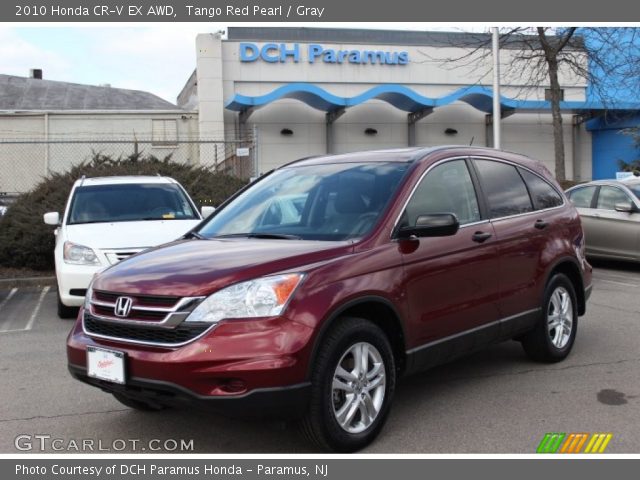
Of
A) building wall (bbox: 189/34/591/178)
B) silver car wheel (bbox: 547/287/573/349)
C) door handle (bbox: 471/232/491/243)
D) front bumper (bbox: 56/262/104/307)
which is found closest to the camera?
door handle (bbox: 471/232/491/243)

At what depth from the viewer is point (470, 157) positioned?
5.23 meters

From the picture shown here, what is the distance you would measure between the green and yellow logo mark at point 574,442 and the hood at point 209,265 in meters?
1.64

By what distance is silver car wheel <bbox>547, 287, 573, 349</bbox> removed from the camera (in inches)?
225

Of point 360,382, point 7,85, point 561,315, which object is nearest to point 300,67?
point 7,85

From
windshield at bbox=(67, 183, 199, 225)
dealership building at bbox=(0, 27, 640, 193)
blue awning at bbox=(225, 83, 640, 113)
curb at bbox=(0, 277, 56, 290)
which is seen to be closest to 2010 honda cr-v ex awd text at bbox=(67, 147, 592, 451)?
windshield at bbox=(67, 183, 199, 225)

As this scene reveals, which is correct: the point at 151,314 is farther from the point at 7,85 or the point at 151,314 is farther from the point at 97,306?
the point at 7,85

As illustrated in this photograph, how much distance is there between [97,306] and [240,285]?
999 millimetres

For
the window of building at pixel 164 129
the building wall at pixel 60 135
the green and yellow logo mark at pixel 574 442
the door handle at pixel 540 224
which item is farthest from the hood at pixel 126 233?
the window of building at pixel 164 129

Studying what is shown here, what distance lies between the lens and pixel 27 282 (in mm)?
11094

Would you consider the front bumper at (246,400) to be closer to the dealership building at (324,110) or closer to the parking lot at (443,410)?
the parking lot at (443,410)

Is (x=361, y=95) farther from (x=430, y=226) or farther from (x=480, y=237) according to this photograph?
(x=430, y=226)

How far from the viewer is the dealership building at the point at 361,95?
25188 mm

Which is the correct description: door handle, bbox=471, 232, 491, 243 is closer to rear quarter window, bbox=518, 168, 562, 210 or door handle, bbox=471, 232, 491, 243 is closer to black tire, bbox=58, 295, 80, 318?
rear quarter window, bbox=518, 168, 562, 210

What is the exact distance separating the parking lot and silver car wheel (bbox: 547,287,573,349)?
22 centimetres
